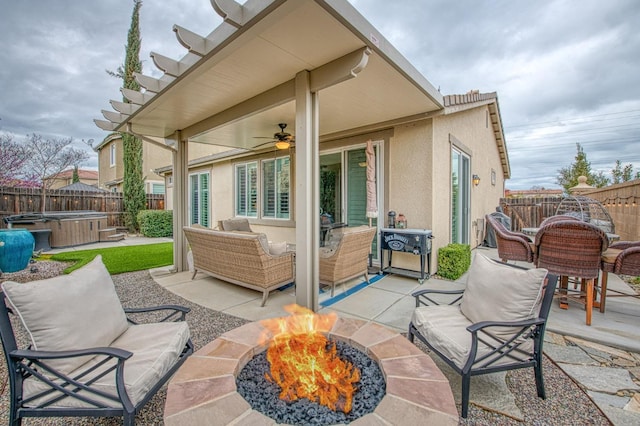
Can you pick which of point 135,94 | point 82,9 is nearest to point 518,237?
point 135,94

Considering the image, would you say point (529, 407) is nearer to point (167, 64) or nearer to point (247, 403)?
point (247, 403)

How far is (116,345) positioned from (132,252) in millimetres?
7096

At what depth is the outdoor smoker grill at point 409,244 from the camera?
4535mm

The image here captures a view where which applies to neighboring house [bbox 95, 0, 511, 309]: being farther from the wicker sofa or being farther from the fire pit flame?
the fire pit flame

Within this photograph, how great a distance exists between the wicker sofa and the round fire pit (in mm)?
1806

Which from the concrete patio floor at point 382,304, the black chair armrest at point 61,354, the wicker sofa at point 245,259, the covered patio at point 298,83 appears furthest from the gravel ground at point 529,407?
the covered patio at point 298,83

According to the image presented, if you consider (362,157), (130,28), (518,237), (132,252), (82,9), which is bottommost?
(132,252)

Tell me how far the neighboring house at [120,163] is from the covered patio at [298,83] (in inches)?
480

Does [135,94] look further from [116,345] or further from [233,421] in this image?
[233,421]

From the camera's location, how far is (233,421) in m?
1.13

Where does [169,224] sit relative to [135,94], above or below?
below

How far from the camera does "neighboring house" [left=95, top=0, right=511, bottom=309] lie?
8.43 ft

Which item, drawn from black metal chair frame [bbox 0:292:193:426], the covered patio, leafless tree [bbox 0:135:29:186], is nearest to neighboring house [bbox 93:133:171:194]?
leafless tree [bbox 0:135:29:186]

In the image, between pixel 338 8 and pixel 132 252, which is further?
pixel 132 252
